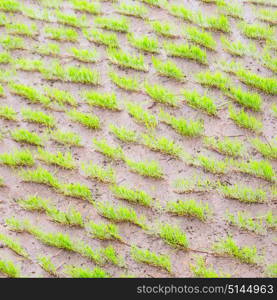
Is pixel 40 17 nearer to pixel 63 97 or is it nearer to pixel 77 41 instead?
pixel 77 41

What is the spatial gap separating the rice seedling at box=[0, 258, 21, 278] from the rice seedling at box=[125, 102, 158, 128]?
160cm

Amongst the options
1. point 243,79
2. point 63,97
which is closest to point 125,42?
point 63,97

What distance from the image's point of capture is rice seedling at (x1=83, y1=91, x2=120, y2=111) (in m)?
4.49

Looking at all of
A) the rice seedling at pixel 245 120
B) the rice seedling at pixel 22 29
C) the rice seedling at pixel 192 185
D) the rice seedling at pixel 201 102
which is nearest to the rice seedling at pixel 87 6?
the rice seedling at pixel 22 29

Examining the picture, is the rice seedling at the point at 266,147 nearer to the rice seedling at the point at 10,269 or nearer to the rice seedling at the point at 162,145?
the rice seedling at the point at 162,145

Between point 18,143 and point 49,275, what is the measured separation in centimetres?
131

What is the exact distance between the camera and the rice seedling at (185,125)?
4199 millimetres

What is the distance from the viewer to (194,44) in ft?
15.9

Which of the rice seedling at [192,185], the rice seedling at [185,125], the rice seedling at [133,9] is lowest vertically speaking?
the rice seedling at [192,185]

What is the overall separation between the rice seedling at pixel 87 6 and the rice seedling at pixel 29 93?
3.89ft

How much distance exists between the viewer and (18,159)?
4.20 meters

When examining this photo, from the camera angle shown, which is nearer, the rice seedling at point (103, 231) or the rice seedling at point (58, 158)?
the rice seedling at point (103, 231)

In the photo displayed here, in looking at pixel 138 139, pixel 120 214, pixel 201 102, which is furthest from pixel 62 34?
pixel 120 214

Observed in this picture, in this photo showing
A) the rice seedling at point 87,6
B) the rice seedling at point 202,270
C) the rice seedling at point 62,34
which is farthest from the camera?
the rice seedling at point 87,6
